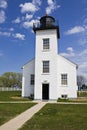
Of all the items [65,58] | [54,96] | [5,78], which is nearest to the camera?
[54,96]

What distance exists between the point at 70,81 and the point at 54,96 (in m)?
3.00

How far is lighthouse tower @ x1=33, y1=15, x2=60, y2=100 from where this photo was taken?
993 inches

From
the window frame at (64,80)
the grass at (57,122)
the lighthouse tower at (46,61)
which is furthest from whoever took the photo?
the window frame at (64,80)

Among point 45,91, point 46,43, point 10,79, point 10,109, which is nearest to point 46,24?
point 46,43

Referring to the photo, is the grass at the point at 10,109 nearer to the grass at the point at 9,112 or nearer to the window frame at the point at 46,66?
the grass at the point at 9,112

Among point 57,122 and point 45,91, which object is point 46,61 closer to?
point 45,91

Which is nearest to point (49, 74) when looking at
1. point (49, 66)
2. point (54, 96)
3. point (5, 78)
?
point (49, 66)

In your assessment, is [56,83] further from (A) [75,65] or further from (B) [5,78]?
(B) [5,78]

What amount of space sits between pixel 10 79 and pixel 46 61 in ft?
203

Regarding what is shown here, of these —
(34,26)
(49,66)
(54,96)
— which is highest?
(34,26)

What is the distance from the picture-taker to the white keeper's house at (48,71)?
25.4m

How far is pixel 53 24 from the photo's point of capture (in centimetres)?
2645

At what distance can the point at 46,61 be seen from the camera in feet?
84.3

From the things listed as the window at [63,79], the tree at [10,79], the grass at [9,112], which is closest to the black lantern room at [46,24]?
the window at [63,79]
